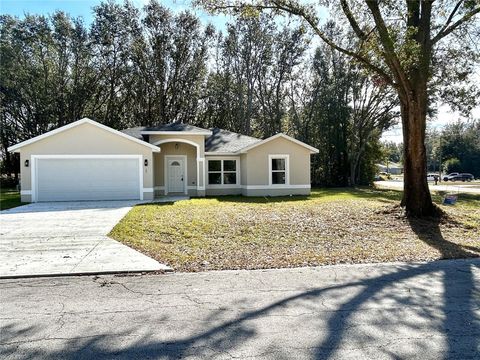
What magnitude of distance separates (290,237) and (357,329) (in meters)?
→ 5.26

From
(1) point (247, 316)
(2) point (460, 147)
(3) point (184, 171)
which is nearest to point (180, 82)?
(3) point (184, 171)

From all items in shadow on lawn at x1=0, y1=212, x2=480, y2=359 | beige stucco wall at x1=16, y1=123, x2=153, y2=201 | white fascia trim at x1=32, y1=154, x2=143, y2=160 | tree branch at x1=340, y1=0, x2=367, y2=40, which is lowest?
shadow on lawn at x1=0, y1=212, x2=480, y2=359

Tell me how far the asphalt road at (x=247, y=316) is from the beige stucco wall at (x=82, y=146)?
42.6 ft

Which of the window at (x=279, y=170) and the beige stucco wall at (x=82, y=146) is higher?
the beige stucco wall at (x=82, y=146)

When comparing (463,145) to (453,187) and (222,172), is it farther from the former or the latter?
(222,172)

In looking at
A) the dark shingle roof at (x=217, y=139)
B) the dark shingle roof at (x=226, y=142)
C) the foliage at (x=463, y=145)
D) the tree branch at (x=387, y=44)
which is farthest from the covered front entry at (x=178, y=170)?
the foliage at (x=463, y=145)

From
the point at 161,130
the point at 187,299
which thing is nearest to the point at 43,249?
the point at 187,299

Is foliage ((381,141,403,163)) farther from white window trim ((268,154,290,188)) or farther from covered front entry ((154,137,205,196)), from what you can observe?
covered front entry ((154,137,205,196))

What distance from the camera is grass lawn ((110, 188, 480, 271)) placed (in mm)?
7121

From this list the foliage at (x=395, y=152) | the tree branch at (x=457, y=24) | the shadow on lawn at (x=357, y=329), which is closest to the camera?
the shadow on lawn at (x=357, y=329)

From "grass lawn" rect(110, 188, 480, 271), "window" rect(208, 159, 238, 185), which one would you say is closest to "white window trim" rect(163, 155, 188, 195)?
"window" rect(208, 159, 238, 185)

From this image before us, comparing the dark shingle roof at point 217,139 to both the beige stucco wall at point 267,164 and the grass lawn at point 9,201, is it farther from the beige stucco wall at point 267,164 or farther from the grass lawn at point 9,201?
the grass lawn at point 9,201

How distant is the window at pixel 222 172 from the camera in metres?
22.2

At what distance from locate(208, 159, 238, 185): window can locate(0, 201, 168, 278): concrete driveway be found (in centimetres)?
989
